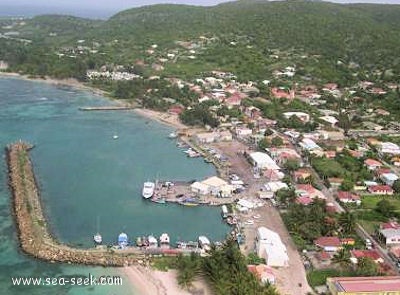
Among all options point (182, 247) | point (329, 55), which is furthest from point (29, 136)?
point (329, 55)

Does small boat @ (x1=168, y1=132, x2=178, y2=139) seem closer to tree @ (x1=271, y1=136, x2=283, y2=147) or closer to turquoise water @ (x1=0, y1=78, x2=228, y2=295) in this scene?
turquoise water @ (x1=0, y1=78, x2=228, y2=295)

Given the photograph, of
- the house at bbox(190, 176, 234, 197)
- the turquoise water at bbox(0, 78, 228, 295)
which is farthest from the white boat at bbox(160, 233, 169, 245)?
the house at bbox(190, 176, 234, 197)

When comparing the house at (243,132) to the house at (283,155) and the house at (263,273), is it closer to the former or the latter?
the house at (283,155)

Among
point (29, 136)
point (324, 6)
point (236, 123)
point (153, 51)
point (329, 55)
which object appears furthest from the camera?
point (324, 6)

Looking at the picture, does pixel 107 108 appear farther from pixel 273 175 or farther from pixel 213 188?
pixel 213 188

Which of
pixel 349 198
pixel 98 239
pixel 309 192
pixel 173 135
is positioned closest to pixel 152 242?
pixel 98 239

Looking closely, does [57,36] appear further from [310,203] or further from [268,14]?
[310,203]
